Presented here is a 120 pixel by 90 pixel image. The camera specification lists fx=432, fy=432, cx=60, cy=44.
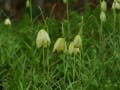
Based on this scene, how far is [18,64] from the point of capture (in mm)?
3684

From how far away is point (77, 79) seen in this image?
3.44m

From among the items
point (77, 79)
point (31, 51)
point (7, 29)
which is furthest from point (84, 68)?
point (7, 29)

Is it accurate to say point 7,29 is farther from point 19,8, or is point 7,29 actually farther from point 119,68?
point 19,8

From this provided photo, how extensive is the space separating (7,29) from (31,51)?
132cm

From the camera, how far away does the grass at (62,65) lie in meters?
3.24

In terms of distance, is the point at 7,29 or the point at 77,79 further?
the point at 7,29

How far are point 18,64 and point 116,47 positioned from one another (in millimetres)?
855

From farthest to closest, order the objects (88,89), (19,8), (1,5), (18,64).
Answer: (19,8), (1,5), (18,64), (88,89)

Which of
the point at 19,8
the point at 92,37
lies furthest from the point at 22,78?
the point at 19,8

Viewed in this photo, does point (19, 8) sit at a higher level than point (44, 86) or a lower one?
higher

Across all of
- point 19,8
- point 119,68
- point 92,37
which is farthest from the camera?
point 19,8

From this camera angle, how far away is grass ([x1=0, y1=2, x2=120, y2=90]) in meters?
3.24

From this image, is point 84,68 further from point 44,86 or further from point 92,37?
point 92,37

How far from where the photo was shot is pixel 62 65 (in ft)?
12.0
